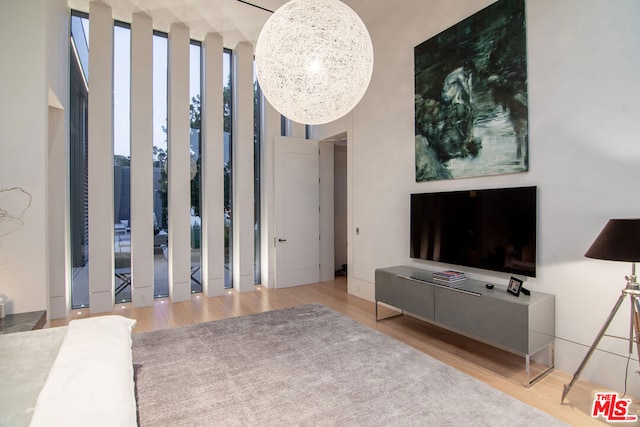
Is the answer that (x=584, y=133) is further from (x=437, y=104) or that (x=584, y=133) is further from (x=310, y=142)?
(x=310, y=142)

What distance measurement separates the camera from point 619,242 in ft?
6.11

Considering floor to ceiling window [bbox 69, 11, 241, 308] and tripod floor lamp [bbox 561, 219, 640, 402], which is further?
floor to ceiling window [bbox 69, 11, 241, 308]

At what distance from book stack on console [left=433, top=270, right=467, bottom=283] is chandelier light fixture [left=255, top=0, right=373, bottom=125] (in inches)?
75.9

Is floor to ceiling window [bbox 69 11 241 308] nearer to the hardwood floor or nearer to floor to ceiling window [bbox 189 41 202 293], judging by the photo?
floor to ceiling window [bbox 189 41 202 293]

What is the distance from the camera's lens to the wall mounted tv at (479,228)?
2.67m

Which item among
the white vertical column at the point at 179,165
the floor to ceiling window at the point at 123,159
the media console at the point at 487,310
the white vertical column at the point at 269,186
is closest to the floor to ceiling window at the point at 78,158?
the floor to ceiling window at the point at 123,159

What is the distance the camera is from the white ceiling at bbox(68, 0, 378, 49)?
404 cm

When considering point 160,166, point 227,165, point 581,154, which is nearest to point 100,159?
point 160,166

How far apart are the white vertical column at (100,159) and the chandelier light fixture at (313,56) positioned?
121 inches

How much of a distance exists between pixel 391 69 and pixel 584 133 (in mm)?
2380

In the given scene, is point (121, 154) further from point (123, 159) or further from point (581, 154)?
point (581, 154)

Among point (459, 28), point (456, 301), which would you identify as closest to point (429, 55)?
point (459, 28)

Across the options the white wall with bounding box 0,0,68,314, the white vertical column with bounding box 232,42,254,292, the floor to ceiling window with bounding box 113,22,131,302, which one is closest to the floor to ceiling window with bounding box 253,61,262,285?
the white vertical column with bounding box 232,42,254,292

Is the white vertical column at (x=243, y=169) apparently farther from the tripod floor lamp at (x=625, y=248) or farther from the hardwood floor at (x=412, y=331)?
the tripod floor lamp at (x=625, y=248)
